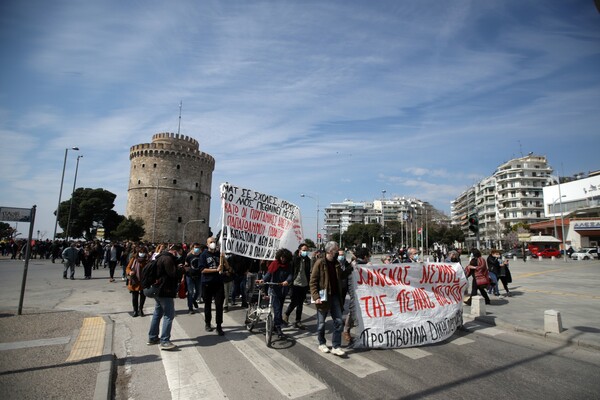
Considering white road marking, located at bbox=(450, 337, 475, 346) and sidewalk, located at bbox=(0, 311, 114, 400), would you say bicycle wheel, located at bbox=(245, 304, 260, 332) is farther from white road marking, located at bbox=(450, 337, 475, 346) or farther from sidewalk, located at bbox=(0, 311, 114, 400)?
white road marking, located at bbox=(450, 337, 475, 346)

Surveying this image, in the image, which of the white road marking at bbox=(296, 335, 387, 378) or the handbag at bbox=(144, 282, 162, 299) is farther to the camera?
the handbag at bbox=(144, 282, 162, 299)

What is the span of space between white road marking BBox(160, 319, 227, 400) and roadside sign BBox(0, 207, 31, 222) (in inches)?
209

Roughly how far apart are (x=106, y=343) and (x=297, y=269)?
3.98 meters

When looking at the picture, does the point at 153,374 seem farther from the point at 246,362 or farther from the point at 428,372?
the point at 428,372

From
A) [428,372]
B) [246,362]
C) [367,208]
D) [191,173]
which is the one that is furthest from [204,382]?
[367,208]

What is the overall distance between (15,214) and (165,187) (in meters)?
53.4

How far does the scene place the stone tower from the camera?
57.8m

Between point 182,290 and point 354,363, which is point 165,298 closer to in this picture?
Result: point 182,290

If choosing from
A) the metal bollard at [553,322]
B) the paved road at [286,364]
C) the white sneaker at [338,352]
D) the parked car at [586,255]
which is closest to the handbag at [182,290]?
the paved road at [286,364]

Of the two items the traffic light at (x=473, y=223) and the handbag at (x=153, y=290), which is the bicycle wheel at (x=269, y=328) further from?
the traffic light at (x=473, y=223)

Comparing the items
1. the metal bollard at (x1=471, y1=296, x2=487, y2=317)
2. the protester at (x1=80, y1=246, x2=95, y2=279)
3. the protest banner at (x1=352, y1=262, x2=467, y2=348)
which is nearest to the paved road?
the protest banner at (x1=352, y1=262, x2=467, y2=348)

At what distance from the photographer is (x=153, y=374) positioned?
15.4ft

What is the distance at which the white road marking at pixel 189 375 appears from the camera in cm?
409

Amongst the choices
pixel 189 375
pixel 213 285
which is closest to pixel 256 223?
pixel 213 285
